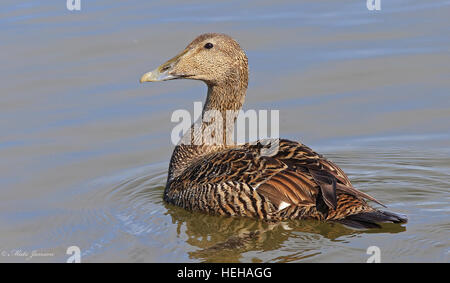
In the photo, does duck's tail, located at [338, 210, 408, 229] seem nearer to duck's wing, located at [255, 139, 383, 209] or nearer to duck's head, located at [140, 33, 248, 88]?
duck's wing, located at [255, 139, 383, 209]

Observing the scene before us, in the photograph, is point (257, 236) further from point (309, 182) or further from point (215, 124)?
point (215, 124)

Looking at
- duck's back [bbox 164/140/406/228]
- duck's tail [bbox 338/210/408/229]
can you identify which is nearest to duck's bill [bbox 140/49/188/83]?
duck's back [bbox 164/140/406/228]

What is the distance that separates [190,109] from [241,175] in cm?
293

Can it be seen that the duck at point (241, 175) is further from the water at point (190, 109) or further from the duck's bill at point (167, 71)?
the water at point (190, 109)

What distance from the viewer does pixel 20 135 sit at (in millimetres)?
10398

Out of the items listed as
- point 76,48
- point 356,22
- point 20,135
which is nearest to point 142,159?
point 20,135

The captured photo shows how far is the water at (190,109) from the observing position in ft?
25.0

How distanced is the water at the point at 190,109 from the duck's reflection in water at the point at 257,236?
0.06 ft

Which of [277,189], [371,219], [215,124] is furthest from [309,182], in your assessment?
[215,124]

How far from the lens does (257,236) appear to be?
7.64 meters

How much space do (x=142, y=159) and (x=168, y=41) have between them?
3233mm

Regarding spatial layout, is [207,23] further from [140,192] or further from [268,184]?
[268,184]

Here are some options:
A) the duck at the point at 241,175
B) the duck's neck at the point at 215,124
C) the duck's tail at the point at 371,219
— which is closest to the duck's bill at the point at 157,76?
the duck at the point at 241,175

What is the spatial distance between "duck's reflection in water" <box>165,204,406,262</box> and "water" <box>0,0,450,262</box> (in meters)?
0.02
